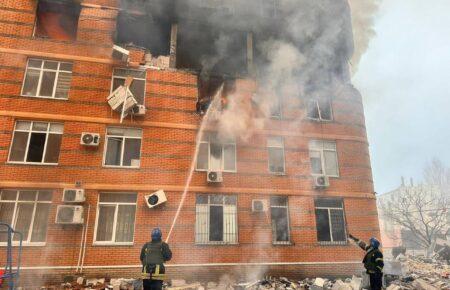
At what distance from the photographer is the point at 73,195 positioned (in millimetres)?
10758

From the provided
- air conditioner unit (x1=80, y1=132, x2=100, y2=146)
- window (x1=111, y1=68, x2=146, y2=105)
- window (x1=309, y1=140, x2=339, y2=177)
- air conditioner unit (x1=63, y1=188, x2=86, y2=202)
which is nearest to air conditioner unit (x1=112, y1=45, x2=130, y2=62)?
window (x1=111, y1=68, x2=146, y2=105)

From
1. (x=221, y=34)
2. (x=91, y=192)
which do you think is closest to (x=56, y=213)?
(x=91, y=192)

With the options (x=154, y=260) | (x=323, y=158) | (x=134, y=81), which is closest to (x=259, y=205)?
(x=323, y=158)

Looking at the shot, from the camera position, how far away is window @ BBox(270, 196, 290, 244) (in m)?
12.6

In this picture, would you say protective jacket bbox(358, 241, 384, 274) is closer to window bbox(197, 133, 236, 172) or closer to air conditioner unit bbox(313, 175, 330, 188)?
air conditioner unit bbox(313, 175, 330, 188)

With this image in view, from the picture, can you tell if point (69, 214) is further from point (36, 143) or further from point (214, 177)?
point (214, 177)

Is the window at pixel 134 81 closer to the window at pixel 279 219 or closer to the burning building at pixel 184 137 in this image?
the burning building at pixel 184 137

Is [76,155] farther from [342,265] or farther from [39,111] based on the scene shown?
[342,265]

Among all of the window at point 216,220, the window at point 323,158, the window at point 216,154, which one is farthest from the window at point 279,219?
the window at point 216,154

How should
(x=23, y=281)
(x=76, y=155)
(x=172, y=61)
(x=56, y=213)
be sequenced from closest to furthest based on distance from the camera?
(x=23, y=281)
(x=56, y=213)
(x=76, y=155)
(x=172, y=61)

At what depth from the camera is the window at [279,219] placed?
1256 cm

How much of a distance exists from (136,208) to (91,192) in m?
1.69

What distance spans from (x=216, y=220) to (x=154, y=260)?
5755 mm

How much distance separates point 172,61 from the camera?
531 inches
